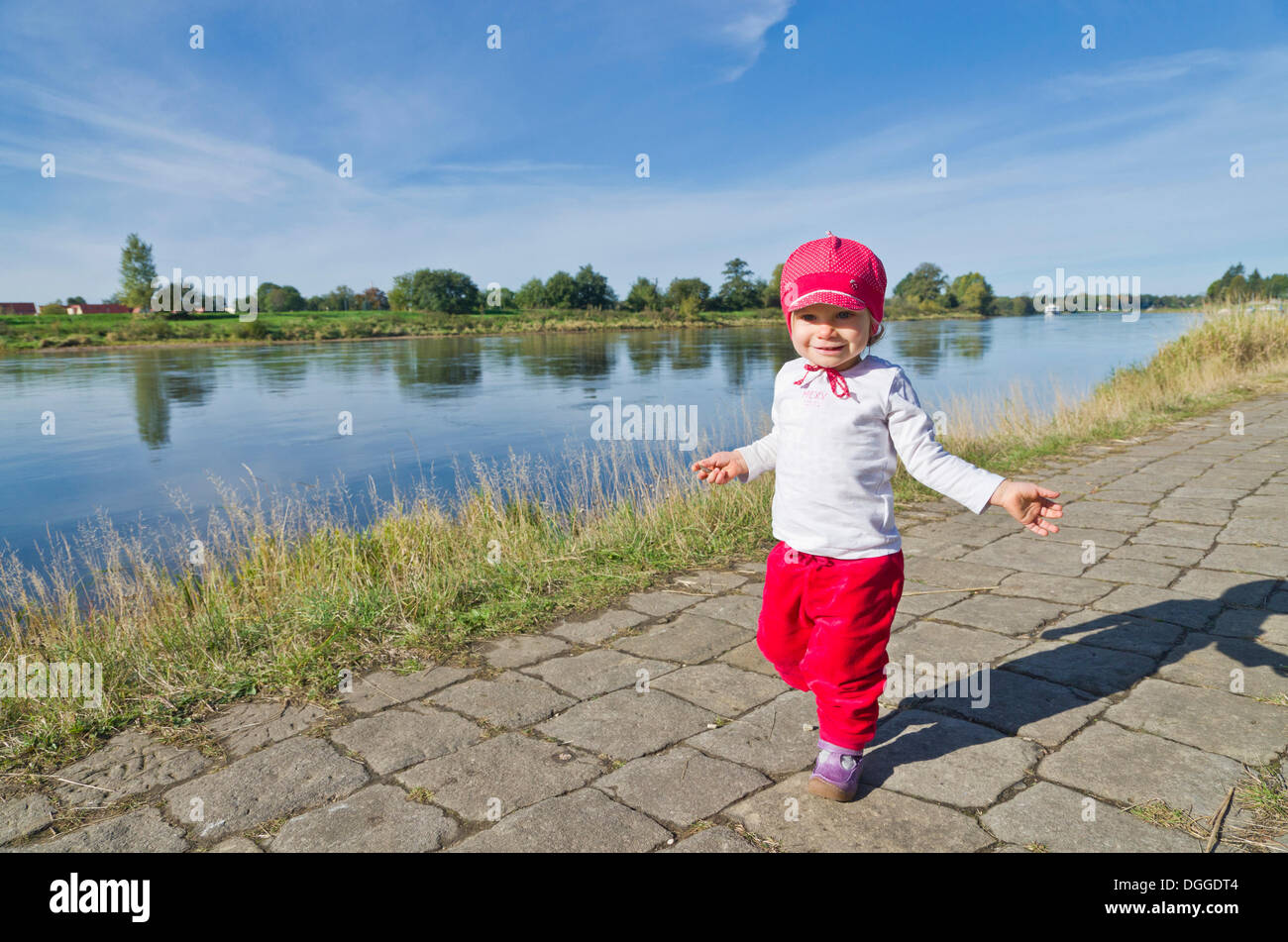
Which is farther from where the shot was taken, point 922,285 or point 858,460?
point 922,285

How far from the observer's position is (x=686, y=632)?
10.6ft

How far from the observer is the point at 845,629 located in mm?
2055

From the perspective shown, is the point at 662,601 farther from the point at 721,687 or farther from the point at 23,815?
the point at 23,815

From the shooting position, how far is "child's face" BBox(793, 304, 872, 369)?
2053mm

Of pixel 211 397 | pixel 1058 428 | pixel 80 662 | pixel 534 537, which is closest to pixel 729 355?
pixel 211 397

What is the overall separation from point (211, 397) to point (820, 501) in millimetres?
21472

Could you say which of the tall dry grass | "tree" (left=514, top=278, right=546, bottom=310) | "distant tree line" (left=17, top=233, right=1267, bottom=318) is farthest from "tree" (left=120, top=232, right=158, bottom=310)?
the tall dry grass

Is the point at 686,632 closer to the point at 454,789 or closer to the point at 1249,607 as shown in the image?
the point at 454,789

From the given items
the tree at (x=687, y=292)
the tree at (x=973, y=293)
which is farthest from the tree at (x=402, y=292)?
the tree at (x=973, y=293)

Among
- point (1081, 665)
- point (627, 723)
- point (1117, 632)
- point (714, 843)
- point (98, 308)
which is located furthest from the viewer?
→ point (98, 308)

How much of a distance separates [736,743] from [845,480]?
883 mm

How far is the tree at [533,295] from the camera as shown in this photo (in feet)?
242

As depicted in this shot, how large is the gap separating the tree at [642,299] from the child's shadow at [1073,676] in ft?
247

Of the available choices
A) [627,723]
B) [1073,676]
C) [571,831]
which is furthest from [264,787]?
[1073,676]
